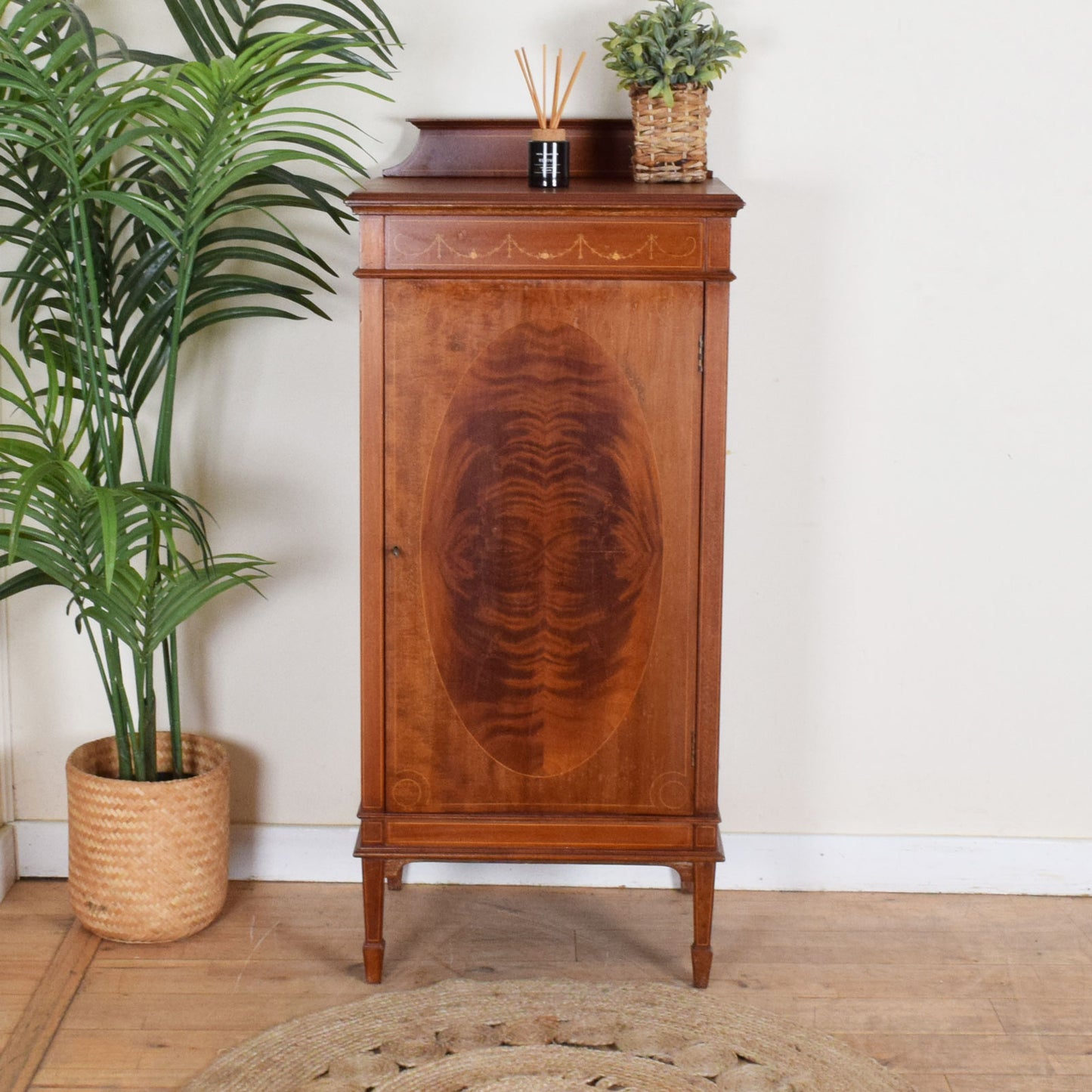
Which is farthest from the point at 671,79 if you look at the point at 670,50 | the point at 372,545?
the point at 372,545

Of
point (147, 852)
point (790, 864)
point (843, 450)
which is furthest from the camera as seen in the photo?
point (790, 864)

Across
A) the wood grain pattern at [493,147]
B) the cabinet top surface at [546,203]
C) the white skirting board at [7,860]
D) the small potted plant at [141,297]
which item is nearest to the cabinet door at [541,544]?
the cabinet top surface at [546,203]

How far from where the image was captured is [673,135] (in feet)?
7.72

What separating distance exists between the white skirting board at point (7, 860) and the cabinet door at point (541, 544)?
956 mm

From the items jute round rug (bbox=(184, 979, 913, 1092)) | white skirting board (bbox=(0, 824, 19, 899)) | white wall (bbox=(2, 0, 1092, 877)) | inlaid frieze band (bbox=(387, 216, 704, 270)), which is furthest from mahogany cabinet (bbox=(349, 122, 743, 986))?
white skirting board (bbox=(0, 824, 19, 899))

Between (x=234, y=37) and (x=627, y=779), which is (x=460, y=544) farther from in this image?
(x=234, y=37)

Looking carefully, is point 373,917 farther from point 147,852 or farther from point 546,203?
point 546,203

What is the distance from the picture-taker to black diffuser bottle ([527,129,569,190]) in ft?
7.69

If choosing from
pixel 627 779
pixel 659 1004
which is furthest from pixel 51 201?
pixel 659 1004

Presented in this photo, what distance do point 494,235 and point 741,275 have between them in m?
0.67

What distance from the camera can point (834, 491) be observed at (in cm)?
271

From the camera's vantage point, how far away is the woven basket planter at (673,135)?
2.35 meters

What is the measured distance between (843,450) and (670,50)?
0.86m

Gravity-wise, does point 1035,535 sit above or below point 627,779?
above
